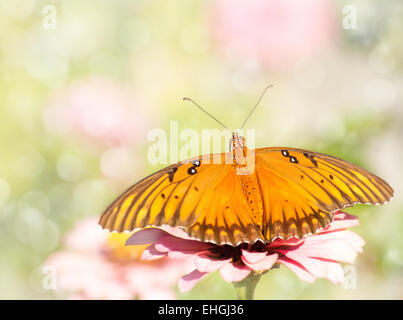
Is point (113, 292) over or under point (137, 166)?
under

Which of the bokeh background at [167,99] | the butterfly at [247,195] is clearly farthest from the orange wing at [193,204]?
the bokeh background at [167,99]

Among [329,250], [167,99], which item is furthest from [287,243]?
[167,99]

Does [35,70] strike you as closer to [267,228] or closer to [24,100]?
[24,100]

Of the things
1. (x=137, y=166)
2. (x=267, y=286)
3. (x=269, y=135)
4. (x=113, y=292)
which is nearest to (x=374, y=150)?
(x=269, y=135)

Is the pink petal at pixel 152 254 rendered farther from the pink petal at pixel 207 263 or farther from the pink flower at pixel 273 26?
the pink flower at pixel 273 26

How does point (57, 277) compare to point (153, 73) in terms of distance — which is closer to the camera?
point (57, 277)

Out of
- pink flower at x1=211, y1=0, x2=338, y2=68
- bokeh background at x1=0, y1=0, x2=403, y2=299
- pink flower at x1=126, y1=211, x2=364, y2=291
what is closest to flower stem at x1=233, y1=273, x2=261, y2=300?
pink flower at x1=126, y1=211, x2=364, y2=291

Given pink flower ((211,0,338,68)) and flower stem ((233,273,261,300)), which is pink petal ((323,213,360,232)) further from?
pink flower ((211,0,338,68))
